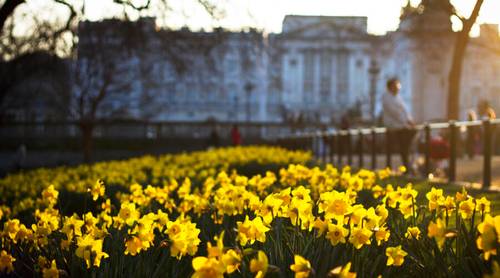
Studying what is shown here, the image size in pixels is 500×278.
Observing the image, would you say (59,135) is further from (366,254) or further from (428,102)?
(366,254)

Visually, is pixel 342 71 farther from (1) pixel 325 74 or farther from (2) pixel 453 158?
(2) pixel 453 158

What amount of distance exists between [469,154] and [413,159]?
10.8ft

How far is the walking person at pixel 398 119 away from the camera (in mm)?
13555

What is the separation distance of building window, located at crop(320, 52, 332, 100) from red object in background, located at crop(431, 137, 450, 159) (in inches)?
3131

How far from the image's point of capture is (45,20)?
1828cm

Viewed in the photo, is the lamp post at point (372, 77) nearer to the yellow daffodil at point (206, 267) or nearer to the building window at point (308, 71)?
the yellow daffodil at point (206, 267)

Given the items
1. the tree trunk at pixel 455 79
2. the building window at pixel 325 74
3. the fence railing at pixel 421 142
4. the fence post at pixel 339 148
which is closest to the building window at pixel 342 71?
the building window at pixel 325 74

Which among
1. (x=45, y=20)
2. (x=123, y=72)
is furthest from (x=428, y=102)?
(x=45, y=20)


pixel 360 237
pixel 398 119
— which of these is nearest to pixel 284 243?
pixel 360 237

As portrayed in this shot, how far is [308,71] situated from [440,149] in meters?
82.7

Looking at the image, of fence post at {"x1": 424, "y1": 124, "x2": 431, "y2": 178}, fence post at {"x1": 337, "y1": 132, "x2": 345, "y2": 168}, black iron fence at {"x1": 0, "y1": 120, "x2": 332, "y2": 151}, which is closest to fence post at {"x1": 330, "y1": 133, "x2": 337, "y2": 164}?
fence post at {"x1": 337, "y1": 132, "x2": 345, "y2": 168}

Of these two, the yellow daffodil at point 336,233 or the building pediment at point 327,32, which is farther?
the building pediment at point 327,32

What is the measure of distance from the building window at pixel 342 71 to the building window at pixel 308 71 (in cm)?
312

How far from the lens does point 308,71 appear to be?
9525cm
